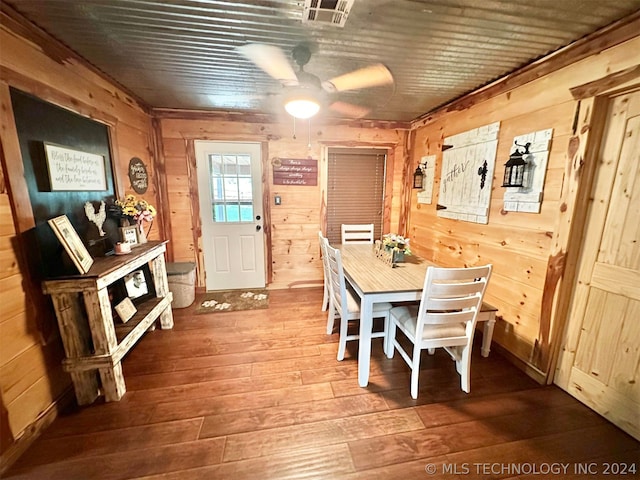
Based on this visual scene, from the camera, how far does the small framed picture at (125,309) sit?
2.07 meters

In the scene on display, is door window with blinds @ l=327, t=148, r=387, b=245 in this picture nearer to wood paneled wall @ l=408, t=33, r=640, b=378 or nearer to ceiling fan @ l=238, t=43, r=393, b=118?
wood paneled wall @ l=408, t=33, r=640, b=378

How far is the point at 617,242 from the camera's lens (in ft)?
5.18

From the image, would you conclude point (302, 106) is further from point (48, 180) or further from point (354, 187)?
point (354, 187)

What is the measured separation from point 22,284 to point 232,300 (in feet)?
6.67

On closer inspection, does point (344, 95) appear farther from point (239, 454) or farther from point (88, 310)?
point (239, 454)

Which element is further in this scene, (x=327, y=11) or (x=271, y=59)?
(x=271, y=59)

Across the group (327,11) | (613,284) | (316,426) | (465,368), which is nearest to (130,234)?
(316,426)

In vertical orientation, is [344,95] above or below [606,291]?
above

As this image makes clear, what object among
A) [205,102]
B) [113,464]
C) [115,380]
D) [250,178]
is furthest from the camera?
[250,178]

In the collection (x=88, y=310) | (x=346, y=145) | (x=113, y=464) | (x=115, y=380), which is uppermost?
(x=346, y=145)

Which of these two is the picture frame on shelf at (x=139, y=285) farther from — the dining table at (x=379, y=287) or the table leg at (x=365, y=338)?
the table leg at (x=365, y=338)

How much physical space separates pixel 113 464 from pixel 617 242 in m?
3.11

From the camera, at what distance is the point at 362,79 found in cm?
176

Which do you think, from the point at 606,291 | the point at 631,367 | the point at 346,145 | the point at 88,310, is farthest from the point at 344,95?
the point at 631,367
